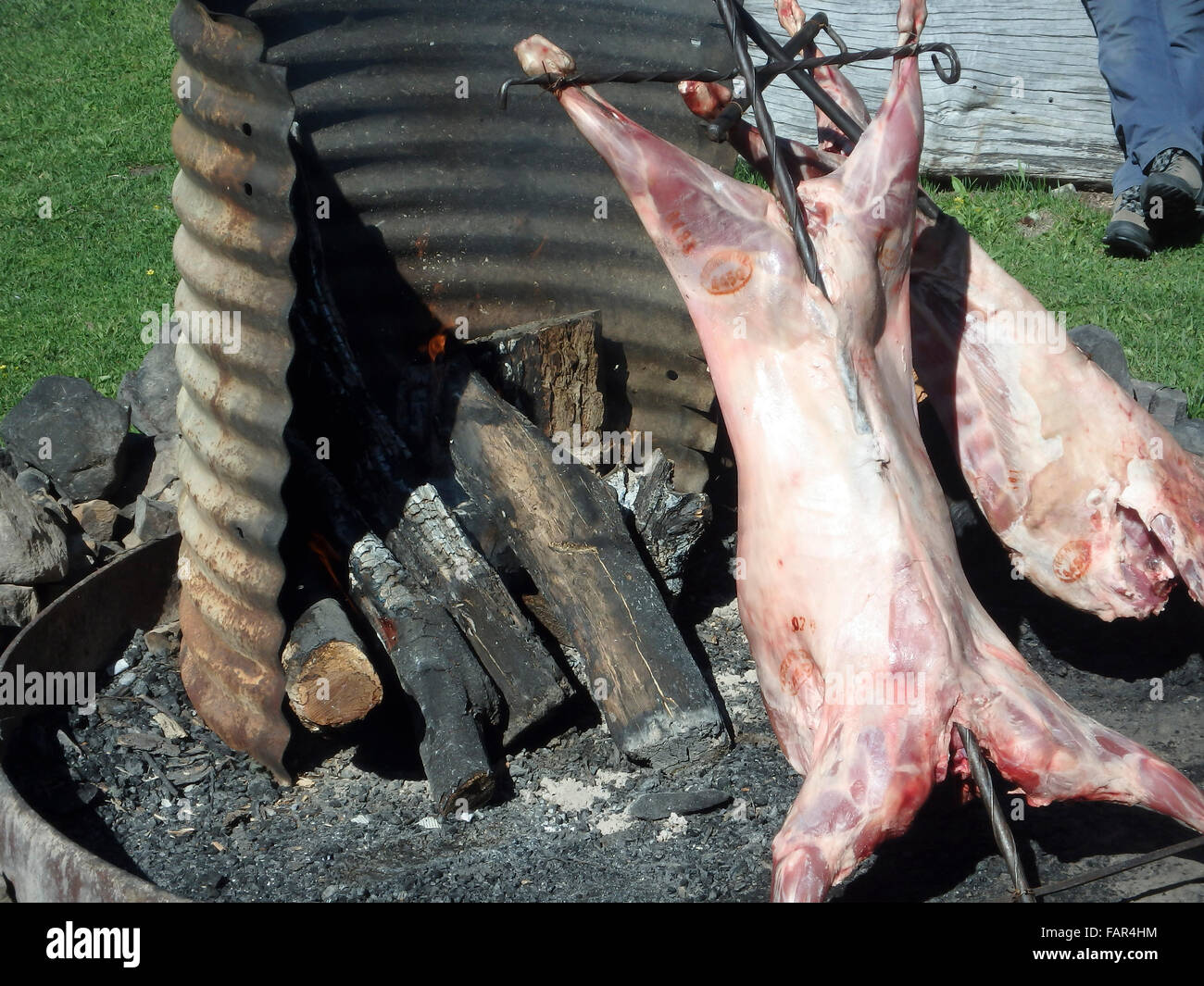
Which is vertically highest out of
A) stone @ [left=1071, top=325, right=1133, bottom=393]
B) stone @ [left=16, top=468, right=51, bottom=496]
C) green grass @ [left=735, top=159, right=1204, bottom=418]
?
green grass @ [left=735, top=159, right=1204, bottom=418]

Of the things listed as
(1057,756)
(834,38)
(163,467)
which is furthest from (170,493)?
(1057,756)

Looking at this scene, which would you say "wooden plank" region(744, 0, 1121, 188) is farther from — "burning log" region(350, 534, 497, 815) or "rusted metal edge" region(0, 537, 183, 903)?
"rusted metal edge" region(0, 537, 183, 903)

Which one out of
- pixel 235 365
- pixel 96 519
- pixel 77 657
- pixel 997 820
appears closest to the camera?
pixel 997 820

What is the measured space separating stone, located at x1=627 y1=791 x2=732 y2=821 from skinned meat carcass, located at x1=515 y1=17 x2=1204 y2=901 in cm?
31

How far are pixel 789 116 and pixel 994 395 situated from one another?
4665 mm

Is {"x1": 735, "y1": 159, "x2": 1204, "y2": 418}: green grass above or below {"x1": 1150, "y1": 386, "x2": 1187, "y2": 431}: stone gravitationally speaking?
above

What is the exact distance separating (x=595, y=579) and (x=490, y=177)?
6.36 feet

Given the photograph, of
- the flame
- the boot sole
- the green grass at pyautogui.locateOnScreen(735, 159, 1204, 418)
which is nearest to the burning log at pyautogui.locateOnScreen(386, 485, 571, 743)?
the flame

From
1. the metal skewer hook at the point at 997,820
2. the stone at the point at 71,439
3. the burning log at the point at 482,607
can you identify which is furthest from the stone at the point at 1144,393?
the stone at the point at 71,439

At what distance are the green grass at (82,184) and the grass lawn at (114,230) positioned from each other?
1 cm

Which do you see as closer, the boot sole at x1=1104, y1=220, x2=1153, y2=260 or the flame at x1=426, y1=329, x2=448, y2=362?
the flame at x1=426, y1=329, x2=448, y2=362

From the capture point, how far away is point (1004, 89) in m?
7.32

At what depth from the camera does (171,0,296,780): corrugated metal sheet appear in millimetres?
2922

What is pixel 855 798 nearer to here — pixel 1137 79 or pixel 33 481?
pixel 33 481
